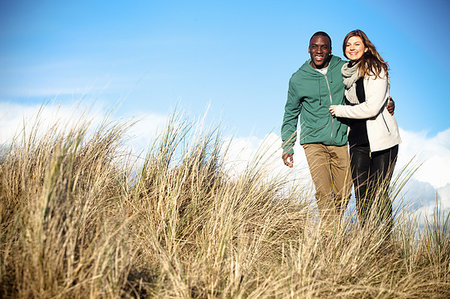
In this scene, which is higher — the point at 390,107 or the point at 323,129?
the point at 390,107

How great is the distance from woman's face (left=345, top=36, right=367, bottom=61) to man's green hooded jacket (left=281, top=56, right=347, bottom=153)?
219 millimetres

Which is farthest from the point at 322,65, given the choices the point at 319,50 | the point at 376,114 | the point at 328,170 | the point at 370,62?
the point at 328,170

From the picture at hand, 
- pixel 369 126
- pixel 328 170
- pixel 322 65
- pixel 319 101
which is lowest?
pixel 328 170

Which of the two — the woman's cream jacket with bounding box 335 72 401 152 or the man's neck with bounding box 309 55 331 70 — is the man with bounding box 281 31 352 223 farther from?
the woman's cream jacket with bounding box 335 72 401 152

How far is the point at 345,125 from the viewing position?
11.7 feet

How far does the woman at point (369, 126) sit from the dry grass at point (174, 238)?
1.08 ft

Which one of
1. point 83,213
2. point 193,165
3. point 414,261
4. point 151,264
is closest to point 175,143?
point 193,165

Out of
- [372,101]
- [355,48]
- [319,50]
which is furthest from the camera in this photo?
[319,50]

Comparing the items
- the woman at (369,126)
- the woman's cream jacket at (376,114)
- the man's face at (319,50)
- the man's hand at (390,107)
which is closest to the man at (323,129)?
the man's face at (319,50)

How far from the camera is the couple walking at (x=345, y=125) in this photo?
3256 millimetres

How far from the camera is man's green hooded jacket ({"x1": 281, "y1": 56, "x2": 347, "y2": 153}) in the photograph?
3.51m

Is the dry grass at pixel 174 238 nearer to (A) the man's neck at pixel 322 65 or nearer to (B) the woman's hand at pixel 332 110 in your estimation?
(B) the woman's hand at pixel 332 110

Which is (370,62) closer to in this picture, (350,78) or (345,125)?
(350,78)

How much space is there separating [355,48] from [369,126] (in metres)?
0.70
